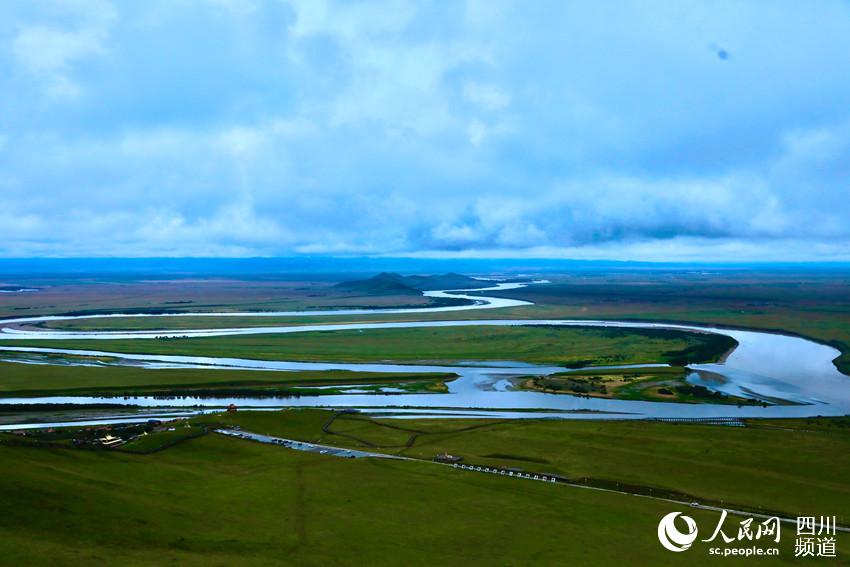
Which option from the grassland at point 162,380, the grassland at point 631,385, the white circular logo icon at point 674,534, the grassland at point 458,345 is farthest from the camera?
the grassland at point 458,345

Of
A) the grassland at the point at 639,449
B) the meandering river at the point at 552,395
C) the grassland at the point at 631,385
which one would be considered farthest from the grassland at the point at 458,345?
the grassland at the point at 639,449

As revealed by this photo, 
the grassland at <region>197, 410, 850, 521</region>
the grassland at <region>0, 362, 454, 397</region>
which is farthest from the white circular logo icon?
the grassland at <region>0, 362, 454, 397</region>

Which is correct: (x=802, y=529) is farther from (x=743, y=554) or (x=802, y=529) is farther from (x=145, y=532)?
(x=145, y=532)

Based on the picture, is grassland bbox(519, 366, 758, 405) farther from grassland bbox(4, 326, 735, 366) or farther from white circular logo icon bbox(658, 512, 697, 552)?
white circular logo icon bbox(658, 512, 697, 552)

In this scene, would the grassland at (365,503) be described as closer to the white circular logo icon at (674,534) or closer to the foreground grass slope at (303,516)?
the foreground grass slope at (303,516)

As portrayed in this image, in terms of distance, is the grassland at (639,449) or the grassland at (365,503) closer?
the grassland at (365,503)
